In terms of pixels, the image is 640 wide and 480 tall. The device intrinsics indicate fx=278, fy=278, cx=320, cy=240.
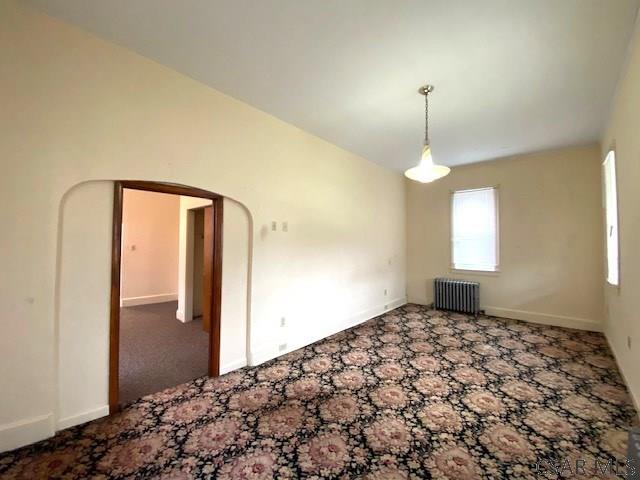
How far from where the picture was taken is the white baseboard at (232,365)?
306 cm

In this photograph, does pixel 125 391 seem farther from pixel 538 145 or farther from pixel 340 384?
pixel 538 145

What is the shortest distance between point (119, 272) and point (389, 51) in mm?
3001

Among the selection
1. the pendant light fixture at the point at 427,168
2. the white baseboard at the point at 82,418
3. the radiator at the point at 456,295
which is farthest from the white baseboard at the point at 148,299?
the pendant light fixture at the point at 427,168

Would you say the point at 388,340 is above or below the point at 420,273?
below

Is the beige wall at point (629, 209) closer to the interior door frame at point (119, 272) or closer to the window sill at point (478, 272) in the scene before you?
the window sill at point (478, 272)

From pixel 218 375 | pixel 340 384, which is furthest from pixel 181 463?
Result: pixel 340 384

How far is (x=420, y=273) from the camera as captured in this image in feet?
20.9

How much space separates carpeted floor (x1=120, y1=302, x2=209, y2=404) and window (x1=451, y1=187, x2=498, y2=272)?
5.13m

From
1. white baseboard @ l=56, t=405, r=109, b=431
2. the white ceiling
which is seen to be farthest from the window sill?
white baseboard @ l=56, t=405, r=109, b=431

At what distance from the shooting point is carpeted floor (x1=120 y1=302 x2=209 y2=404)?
2880mm

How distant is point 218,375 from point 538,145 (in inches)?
229

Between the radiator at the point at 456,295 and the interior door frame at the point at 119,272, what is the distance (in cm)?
459

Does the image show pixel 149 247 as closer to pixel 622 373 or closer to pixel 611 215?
pixel 622 373

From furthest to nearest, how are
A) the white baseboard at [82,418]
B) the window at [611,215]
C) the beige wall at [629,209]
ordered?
the window at [611,215] < the beige wall at [629,209] < the white baseboard at [82,418]
